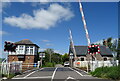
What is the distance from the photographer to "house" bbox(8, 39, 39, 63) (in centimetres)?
4494

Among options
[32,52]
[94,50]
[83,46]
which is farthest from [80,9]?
[83,46]

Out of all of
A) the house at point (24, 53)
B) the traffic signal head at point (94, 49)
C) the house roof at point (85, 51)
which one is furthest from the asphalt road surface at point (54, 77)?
the house roof at point (85, 51)

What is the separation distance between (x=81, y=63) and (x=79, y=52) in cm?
1449

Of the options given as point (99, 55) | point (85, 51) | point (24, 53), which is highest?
point (85, 51)

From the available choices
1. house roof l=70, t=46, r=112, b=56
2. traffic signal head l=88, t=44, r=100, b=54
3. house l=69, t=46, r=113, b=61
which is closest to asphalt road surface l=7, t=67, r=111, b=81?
traffic signal head l=88, t=44, r=100, b=54

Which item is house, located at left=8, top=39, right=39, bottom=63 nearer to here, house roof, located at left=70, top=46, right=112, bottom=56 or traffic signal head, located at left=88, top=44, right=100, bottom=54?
house roof, located at left=70, top=46, right=112, bottom=56

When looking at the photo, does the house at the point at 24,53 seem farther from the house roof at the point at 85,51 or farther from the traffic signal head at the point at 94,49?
the traffic signal head at the point at 94,49

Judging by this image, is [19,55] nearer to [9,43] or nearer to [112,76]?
[9,43]

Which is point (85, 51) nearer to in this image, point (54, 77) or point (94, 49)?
point (94, 49)

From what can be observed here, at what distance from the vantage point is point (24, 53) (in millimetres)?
44844

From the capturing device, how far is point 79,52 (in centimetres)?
4975

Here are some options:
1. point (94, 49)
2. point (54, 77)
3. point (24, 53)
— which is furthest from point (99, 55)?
point (54, 77)

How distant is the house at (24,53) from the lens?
44.9 metres

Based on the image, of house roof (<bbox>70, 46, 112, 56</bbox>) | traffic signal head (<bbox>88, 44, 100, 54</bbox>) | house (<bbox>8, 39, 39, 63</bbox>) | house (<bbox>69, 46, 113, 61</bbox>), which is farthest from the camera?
house roof (<bbox>70, 46, 112, 56</bbox>)
